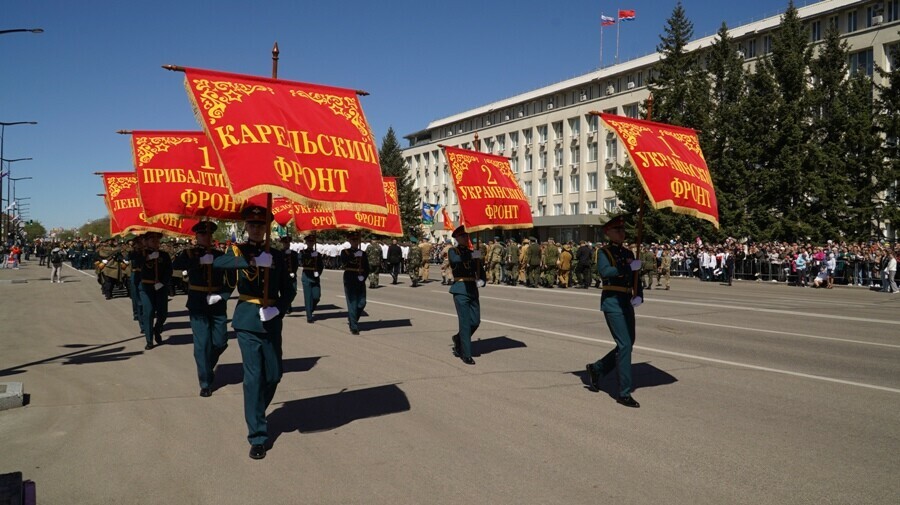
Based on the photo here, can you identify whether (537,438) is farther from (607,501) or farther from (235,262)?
(235,262)

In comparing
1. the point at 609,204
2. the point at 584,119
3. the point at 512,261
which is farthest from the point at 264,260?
the point at 584,119

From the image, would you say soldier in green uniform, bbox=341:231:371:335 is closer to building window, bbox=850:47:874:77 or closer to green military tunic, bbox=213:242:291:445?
green military tunic, bbox=213:242:291:445

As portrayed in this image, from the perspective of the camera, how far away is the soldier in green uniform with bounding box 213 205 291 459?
232 inches

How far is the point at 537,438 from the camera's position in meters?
6.25

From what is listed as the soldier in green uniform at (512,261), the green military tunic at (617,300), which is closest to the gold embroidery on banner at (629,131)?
the green military tunic at (617,300)

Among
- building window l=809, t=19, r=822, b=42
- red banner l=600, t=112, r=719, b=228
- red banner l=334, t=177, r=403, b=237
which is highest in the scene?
building window l=809, t=19, r=822, b=42

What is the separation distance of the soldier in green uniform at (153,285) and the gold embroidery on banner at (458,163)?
193 inches

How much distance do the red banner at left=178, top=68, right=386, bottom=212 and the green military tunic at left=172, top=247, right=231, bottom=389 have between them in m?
2.33

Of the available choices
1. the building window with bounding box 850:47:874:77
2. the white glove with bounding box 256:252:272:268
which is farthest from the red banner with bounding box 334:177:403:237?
the building window with bounding box 850:47:874:77

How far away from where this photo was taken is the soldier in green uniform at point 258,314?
5.89m

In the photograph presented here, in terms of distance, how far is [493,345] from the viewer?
11.8 meters

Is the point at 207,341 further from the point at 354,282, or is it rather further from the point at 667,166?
the point at 667,166

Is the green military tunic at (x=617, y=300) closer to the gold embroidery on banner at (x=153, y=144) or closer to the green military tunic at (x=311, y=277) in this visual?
the gold embroidery on banner at (x=153, y=144)

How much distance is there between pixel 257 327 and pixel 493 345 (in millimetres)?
6234
